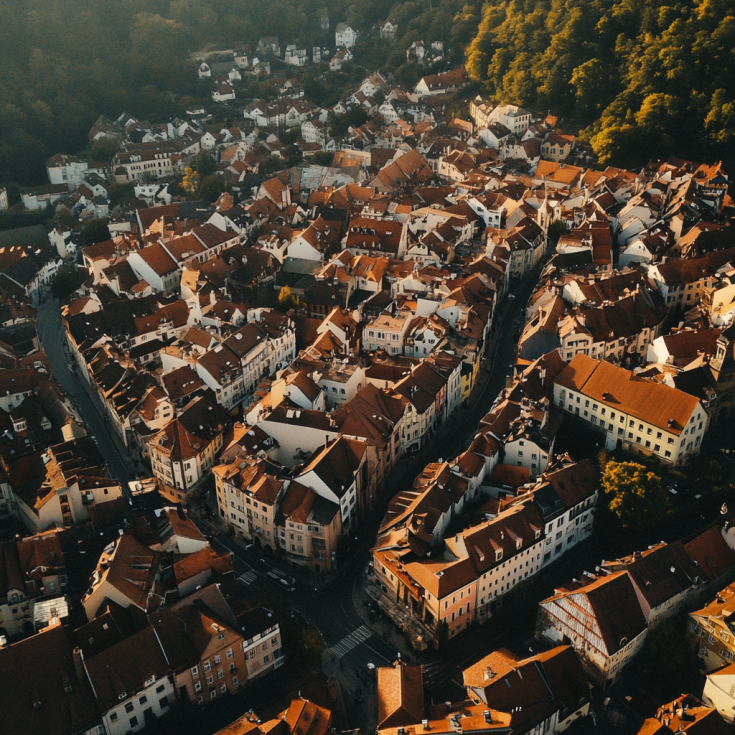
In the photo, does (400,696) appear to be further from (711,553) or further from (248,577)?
(711,553)

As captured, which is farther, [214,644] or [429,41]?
[429,41]

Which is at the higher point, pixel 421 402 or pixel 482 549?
pixel 421 402

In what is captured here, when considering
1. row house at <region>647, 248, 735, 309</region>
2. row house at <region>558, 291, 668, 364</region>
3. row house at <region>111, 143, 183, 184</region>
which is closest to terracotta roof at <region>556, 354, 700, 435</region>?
row house at <region>558, 291, 668, 364</region>

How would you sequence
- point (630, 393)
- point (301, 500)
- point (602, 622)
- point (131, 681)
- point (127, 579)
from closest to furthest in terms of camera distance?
point (131, 681), point (602, 622), point (127, 579), point (301, 500), point (630, 393)

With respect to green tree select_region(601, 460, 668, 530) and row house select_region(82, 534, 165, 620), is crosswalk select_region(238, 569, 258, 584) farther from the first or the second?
green tree select_region(601, 460, 668, 530)

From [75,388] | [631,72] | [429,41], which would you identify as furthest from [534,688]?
[429,41]

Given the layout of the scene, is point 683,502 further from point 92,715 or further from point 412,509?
point 92,715
